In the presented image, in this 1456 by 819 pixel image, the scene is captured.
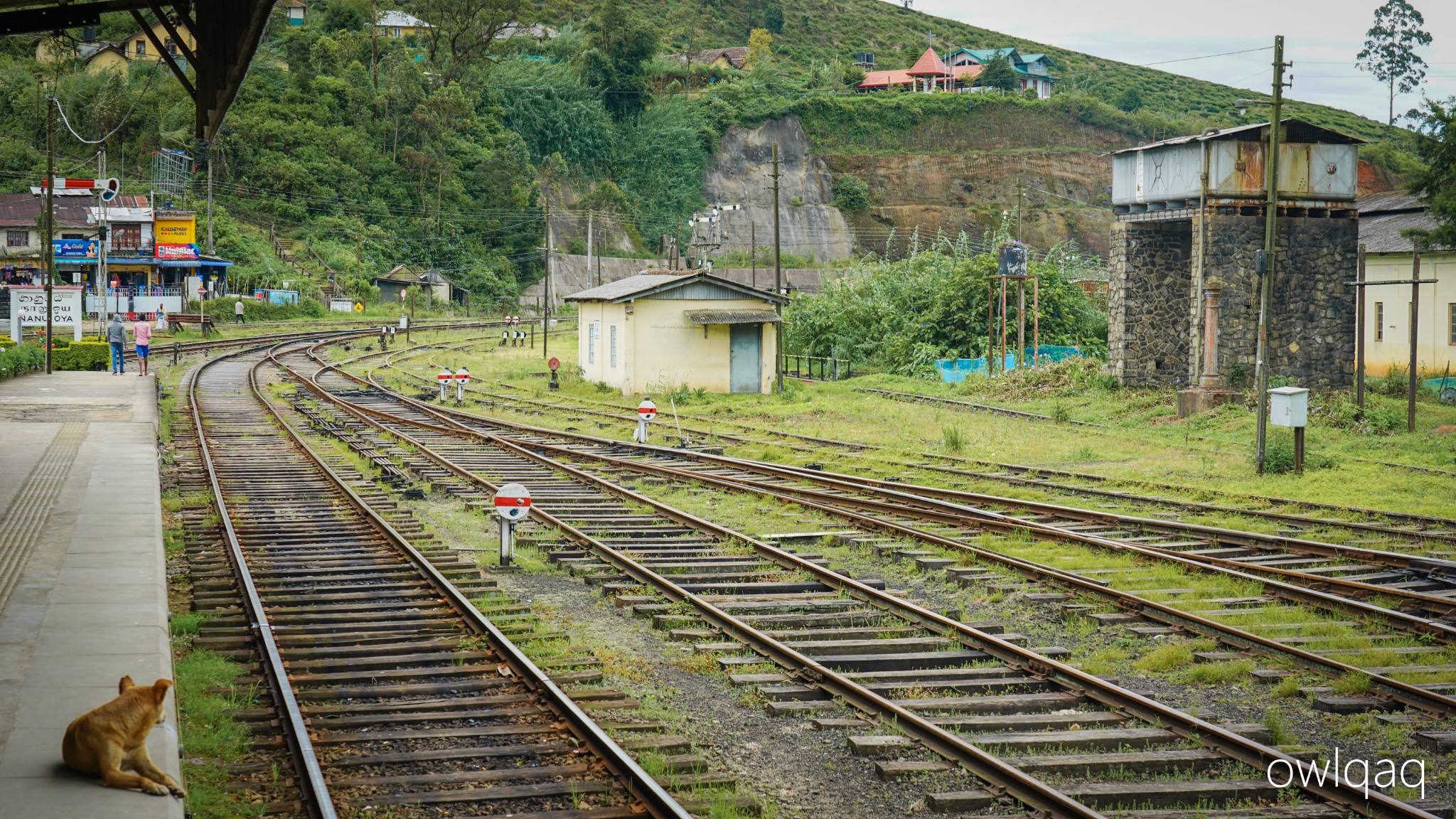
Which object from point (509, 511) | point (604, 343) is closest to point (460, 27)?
point (604, 343)

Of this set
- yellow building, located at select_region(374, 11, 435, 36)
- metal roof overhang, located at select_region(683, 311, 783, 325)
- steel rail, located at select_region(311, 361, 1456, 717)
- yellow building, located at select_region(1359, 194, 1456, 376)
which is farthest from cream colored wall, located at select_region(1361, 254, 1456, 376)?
yellow building, located at select_region(374, 11, 435, 36)

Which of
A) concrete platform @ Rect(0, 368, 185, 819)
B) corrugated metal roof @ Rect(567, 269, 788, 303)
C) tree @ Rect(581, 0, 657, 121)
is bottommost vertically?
concrete platform @ Rect(0, 368, 185, 819)

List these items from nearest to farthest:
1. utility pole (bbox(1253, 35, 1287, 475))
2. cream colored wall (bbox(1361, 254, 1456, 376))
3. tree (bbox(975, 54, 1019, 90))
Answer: utility pole (bbox(1253, 35, 1287, 475)), cream colored wall (bbox(1361, 254, 1456, 376)), tree (bbox(975, 54, 1019, 90))

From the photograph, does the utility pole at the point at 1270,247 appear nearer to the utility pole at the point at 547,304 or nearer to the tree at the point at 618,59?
the utility pole at the point at 547,304

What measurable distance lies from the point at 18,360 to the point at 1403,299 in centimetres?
3863

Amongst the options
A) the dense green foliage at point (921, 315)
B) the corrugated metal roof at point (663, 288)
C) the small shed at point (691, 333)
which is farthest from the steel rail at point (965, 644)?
the dense green foliage at point (921, 315)

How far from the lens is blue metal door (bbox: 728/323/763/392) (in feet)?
112

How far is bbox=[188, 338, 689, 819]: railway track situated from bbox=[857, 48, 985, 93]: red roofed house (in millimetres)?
132888

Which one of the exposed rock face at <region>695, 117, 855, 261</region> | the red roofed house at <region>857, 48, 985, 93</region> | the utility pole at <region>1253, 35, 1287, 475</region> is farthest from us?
the red roofed house at <region>857, 48, 985, 93</region>

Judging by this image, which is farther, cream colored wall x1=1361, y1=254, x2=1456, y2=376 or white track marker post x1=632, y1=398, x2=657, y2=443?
cream colored wall x1=1361, y1=254, x2=1456, y2=376

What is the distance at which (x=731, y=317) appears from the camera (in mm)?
33031

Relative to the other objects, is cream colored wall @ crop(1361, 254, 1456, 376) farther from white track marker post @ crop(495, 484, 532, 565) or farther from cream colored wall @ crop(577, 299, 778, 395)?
white track marker post @ crop(495, 484, 532, 565)

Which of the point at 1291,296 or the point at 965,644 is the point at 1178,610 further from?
the point at 1291,296

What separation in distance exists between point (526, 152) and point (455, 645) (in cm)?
9207
